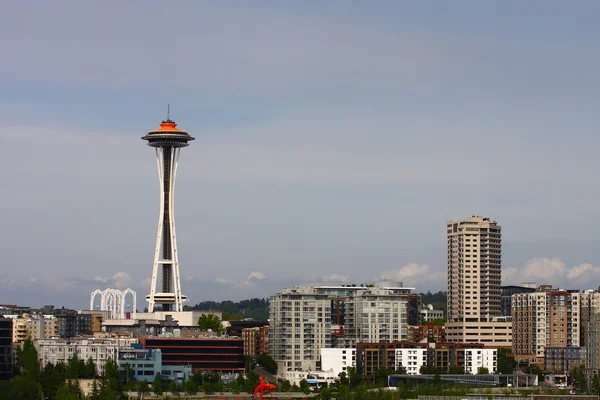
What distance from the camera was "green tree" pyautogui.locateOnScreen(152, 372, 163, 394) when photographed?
155 m

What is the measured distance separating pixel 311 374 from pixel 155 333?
2162cm

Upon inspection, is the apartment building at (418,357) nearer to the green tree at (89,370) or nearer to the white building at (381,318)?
the white building at (381,318)

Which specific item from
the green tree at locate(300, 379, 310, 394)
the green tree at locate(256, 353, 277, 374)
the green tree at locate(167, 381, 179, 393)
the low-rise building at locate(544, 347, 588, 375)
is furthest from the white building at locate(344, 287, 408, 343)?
the green tree at locate(167, 381, 179, 393)

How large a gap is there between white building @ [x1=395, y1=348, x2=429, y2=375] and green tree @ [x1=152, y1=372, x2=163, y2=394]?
3026 centimetres

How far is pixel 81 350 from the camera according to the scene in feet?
551

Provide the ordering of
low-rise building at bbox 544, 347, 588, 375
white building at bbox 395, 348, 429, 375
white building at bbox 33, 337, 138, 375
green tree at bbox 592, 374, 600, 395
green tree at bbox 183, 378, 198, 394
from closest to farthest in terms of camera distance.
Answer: green tree at bbox 183, 378, 198, 394 → green tree at bbox 592, 374, 600, 395 → white building at bbox 33, 337, 138, 375 → white building at bbox 395, 348, 429, 375 → low-rise building at bbox 544, 347, 588, 375

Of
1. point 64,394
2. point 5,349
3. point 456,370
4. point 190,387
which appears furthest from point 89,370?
point 456,370

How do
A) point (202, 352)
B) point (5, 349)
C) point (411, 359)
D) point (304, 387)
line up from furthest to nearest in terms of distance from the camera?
point (411, 359) → point (202, 352) → point (304, 387) → point (5, 349)

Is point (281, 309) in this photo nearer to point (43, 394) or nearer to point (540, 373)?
point (540, 373)

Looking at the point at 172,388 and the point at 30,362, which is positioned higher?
the point at 30,362

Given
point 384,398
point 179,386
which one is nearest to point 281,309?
point 179,386

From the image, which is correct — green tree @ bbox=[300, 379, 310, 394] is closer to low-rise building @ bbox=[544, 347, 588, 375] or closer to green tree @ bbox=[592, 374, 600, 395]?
green tree @ bbox=[592, 374, 600, 395]

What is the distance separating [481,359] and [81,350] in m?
47.5

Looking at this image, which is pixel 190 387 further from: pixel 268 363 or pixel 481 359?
pixel 481 359
